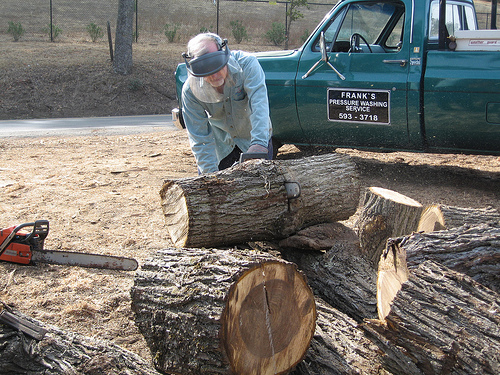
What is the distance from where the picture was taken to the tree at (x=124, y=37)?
559 inches

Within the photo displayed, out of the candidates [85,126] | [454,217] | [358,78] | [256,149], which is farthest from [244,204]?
[85,126]

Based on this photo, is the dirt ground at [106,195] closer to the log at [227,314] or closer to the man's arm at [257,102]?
the log at [227,314]

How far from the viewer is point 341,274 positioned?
3.01 m

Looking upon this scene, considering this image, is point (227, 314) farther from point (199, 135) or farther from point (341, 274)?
point (199, 135)

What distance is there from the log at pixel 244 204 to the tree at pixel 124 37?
12480 millimetres

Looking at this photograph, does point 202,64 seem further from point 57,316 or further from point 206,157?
point 57,316

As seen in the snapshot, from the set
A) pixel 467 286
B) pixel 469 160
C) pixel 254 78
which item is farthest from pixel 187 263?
pixel 469 160

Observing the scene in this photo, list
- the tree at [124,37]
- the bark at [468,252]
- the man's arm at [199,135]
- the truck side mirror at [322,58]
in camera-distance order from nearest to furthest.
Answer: the bark at [468,252], the man's arm at [199,135], the truck side mirror at [322,58], the tree at [124,37]

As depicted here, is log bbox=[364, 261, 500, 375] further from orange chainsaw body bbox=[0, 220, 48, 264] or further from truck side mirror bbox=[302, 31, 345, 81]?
truck side mirror bbox=[302, 31, 345, 81]

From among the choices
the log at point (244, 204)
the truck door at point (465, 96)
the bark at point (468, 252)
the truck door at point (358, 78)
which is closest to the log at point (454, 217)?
the bark at point (468, 252)

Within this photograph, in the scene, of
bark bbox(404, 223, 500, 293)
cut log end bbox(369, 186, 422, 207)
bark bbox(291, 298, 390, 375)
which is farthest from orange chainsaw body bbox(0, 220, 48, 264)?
bark bbox(404, 223, 500, 293)

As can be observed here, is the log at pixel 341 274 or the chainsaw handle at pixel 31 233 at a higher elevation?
the chainsaw handle at pixel 31 233

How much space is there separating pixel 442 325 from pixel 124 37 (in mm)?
14454

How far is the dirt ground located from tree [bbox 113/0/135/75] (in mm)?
6009
